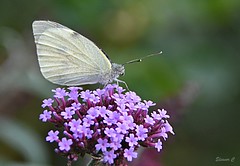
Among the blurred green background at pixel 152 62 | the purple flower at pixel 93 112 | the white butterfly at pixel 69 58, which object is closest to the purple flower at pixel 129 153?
the purple flower at pixel 93 112

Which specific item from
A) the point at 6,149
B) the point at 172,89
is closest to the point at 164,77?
the point at 172,89

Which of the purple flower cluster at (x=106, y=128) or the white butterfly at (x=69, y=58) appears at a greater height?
the white butterfly at (x=69, y=58)

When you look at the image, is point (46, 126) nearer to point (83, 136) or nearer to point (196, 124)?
point (196, 124)

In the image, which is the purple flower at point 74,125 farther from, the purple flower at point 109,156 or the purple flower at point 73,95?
the purple flower at point 73,95

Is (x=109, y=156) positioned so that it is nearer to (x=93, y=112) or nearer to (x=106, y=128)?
(x=106, y=128)

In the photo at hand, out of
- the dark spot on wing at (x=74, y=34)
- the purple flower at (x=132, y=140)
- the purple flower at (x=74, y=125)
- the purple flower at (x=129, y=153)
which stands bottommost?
the purple flower at (x=129, y=153)

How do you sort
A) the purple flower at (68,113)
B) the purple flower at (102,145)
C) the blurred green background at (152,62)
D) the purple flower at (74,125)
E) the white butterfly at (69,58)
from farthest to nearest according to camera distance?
1. the blurred green background at (152,62)
2. the white butterfly at (69,58)
3. the purple flower at (68,113)
4. the purple flower at (74,125)
5. the purple flower at (102,145)

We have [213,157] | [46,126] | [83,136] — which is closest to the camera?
[83,136]
